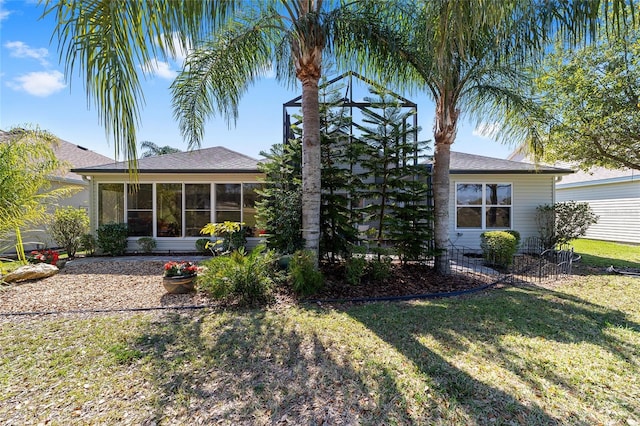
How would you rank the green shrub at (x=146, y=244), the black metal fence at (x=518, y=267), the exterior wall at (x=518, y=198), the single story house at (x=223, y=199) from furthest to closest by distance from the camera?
the exterior wall at (x=518, y=198) < the single story house at (x=223, y=199) < the green shrub at (x=146, y=244) < the black metal fence at (x=518, y=267)

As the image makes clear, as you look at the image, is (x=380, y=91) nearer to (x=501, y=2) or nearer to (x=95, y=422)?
(x=501, y=2)

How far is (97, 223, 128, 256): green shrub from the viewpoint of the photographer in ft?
33.6

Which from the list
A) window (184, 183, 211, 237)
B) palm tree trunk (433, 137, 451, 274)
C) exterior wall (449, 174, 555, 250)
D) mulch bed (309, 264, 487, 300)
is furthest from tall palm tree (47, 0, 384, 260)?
exterior wall (449, 174, 555, 250)

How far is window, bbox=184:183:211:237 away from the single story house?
0.12 ft

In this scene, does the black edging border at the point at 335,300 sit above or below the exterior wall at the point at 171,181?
below

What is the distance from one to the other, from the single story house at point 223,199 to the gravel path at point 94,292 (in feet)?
9.55

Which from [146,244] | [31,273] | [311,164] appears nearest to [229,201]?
[146,244]

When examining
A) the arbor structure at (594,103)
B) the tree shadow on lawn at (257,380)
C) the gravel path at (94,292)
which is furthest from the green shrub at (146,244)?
the arbor structure at (594,103)

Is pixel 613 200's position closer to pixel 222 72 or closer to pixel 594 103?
pixel 594 103

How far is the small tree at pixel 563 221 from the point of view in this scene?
10491 millimetres

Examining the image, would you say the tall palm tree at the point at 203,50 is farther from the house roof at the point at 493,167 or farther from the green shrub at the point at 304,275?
the house roof at the point at 493,167

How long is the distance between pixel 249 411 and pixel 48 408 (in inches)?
72.8

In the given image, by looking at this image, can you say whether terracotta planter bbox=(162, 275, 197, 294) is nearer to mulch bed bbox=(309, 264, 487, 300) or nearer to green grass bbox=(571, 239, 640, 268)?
mulch bed bbox=(309, 264, 487, 300)

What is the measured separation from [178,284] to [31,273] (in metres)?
4.41
